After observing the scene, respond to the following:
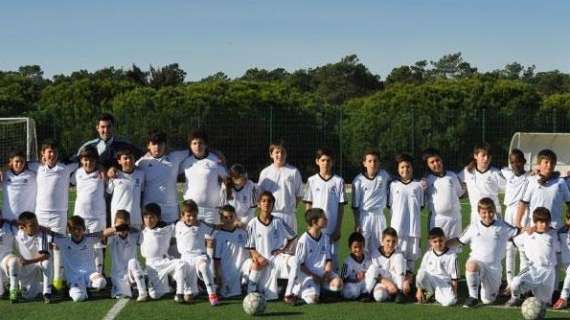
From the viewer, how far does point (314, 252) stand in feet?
25.4

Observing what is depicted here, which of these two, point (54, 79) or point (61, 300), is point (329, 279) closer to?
point (61, 300)

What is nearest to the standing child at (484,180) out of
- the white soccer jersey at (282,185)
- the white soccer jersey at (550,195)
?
the white soccer jersey at (550,195)

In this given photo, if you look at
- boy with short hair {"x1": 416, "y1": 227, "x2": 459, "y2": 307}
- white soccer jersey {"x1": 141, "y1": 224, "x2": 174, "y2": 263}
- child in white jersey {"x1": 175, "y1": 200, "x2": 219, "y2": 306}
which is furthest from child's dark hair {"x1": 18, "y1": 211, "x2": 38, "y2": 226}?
boy with short hair {"x1": 416, "y1": 227, "x2": 459, "y2": 307}

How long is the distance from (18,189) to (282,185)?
2546 millimetres

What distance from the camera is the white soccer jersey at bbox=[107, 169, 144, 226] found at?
8.00 m

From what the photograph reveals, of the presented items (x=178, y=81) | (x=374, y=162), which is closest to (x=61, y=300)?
(x=374, y=162)

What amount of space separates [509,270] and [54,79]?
103 ft

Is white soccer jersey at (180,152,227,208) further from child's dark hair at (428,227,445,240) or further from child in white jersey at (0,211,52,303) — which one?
child's dark hair at (428,227,445,240)

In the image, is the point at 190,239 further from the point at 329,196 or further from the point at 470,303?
the point at 470,303

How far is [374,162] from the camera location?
8.06 m

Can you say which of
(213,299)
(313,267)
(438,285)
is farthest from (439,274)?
(213,299)

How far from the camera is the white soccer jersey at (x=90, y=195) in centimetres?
805

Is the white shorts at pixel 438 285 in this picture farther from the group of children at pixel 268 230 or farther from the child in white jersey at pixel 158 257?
the child in white jersey at pixel 158 257

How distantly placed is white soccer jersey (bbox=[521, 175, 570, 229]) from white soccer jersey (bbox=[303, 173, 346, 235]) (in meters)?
1.75
